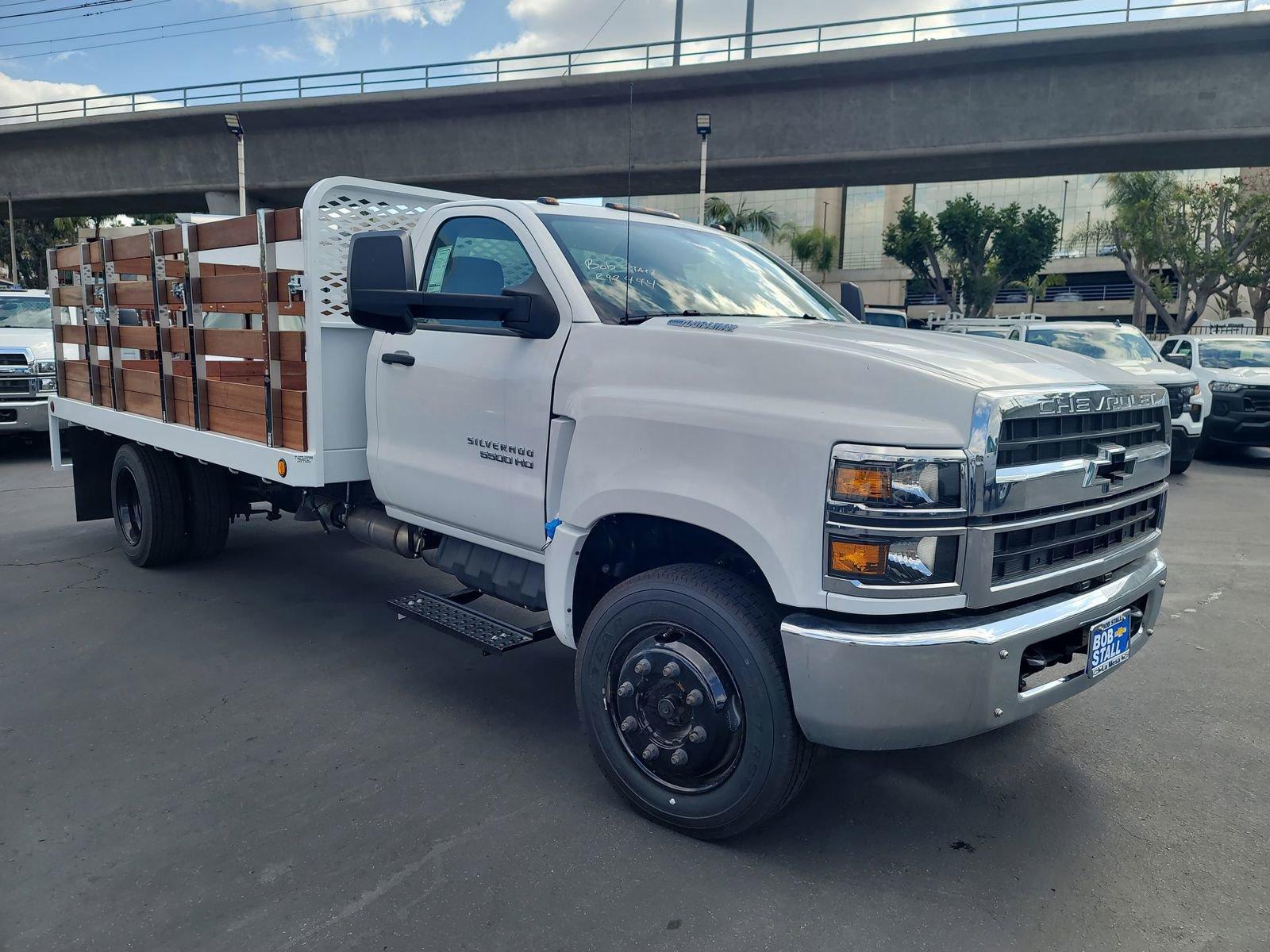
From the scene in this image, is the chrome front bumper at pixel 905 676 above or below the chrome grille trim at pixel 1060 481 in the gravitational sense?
below

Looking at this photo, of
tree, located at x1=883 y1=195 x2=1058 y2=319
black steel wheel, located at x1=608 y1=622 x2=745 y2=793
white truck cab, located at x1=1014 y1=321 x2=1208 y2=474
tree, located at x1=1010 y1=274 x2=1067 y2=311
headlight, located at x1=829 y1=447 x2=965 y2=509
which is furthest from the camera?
tree, located at x1=1010 y1=274 x2=1067 y2=311

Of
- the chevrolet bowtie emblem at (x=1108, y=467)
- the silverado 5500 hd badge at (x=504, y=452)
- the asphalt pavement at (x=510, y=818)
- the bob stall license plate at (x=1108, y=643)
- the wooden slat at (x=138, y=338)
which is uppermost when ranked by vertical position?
the wooden slat at (x=138, y=338)

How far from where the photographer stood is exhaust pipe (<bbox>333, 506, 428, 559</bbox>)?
462 centimetres

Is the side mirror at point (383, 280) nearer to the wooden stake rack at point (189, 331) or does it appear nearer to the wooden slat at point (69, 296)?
the wooden stake rack at point (189, 331)

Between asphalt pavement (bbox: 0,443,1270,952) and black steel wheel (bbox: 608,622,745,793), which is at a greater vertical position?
black steel wheel (bbox: 608,622,745,793)

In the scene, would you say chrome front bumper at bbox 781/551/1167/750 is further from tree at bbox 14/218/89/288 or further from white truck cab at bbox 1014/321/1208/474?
tree at bbox 14/218/89/288

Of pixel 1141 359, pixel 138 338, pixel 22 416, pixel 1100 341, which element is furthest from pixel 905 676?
pixel 22 416

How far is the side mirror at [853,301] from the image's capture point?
5.11 meters

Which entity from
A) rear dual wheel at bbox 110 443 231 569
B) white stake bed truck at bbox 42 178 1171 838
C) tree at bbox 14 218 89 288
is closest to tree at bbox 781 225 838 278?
tree at bbox 14 218 89 288

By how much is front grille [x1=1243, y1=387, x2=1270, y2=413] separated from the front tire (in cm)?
1257

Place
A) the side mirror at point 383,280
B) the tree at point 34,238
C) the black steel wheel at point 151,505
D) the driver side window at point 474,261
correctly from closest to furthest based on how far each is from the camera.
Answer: the side mirror at point 383,280 < the driver side window at point 474,261 < the black steel wheel at point 151,505 < the tree at point 34,238

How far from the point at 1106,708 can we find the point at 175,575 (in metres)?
5.61

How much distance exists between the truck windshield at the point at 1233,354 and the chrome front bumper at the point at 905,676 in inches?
514

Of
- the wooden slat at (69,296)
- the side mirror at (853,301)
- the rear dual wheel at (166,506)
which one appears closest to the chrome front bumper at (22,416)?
the wooden slat at (69,296)
